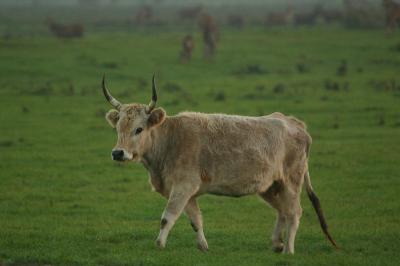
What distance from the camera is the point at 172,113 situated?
22.9 meters

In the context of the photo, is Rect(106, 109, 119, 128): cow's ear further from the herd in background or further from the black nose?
the herd in background

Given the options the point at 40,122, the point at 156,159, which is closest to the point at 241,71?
the point at 40,122

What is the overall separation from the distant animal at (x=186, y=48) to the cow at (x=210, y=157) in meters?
24.8

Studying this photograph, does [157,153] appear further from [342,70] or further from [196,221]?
[342,70]

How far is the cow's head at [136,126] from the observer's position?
9688 millimetres

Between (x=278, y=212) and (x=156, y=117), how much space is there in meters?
2.01

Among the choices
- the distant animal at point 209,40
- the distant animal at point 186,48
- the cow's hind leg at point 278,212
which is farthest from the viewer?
the distant animal at point 209,40

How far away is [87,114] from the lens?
77.7 feet

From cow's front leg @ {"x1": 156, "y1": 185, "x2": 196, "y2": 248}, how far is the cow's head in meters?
0.64

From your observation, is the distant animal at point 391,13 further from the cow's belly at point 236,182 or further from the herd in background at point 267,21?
the cow's belly at point 236,182

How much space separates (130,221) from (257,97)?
14531mm

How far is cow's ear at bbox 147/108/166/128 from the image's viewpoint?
32.2 ft

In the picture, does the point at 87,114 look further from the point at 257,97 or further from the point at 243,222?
the point at 243,222

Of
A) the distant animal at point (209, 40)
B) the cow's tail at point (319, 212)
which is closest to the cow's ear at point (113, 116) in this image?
the cow's tail at point (319, 212)
